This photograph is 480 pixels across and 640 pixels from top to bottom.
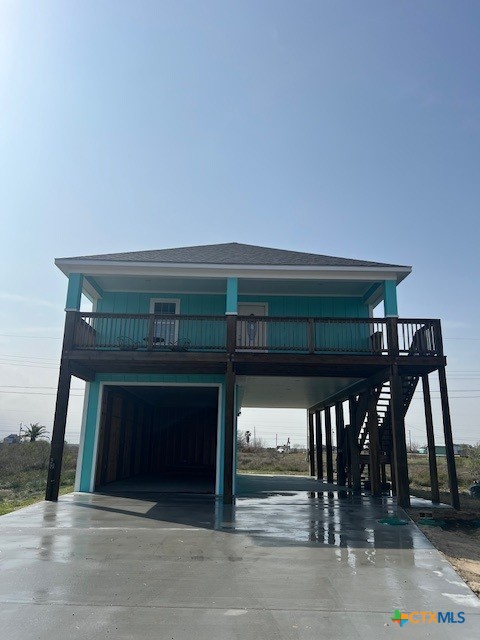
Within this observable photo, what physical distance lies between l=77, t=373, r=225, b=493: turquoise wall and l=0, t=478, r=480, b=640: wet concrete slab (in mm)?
3623

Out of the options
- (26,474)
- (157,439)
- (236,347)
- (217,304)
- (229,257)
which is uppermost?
(229,257)

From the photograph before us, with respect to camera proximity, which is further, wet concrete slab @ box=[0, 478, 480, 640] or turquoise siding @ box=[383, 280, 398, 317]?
Result: turquoise siding @ box=[383, 280, 398, 317]

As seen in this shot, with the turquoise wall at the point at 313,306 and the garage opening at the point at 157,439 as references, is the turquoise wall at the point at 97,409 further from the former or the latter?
the turquoise wall at the point at 313,306

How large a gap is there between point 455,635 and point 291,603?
1.32m

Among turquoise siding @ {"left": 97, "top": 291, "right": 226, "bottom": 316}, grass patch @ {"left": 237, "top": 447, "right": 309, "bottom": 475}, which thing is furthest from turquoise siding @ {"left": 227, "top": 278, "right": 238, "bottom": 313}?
grass patch @ {"left": 237, "top": 447, "right": 309, "bottom": 475}

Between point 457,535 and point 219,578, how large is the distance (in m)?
4.69

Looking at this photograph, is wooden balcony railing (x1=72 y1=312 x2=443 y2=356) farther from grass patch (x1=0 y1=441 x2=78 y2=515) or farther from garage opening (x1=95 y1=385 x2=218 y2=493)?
grass patch (x1=0 y1=441 x2=78 y2=515)

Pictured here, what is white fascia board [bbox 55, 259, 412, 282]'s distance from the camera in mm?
11273

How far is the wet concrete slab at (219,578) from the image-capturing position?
11.9ft

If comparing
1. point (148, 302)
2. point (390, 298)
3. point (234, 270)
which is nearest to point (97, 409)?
point (148, 302)

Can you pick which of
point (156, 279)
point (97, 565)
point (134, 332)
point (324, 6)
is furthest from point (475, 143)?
point (97, 565)

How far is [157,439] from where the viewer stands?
20719 millimetres

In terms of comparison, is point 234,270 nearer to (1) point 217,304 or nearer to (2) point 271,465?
(1) point 217,304

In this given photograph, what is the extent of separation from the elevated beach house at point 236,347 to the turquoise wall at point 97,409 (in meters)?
0.03
